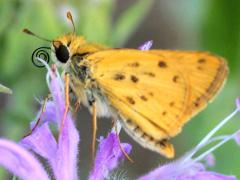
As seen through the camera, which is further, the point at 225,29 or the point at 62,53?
the point at 225,29

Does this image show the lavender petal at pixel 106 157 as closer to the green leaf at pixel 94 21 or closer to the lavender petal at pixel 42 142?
the lavender petal at pixel 42 142

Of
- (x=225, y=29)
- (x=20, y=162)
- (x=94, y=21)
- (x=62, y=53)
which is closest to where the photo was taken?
(x=20, y=162)

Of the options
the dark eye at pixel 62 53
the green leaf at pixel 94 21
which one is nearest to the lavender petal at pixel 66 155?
the dark eye at pixel 62 53

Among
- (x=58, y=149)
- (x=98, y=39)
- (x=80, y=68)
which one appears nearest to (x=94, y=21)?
(x=98, y=39)

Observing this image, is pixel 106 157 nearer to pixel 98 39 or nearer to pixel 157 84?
pixel 157 84

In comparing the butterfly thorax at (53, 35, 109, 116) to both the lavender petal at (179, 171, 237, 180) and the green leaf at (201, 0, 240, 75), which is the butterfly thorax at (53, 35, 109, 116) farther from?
the green leaf at (201, 0, 240, 75)

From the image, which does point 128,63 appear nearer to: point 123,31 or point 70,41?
point 70,41

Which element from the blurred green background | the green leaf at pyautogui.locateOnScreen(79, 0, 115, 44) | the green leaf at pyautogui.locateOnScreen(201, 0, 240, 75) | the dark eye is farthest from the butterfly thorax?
the green leaf at pyautogui.locateOnScreen(201, 0, 240, 75)

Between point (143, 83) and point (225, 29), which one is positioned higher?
point (225, 29)
